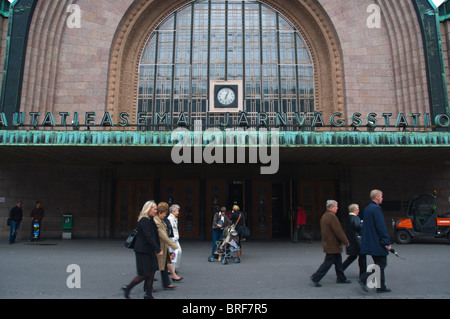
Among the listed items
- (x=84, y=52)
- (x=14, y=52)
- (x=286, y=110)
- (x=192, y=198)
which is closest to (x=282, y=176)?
(x=286, y=110)

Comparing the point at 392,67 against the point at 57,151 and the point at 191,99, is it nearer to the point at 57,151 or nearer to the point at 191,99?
the point at 191,99

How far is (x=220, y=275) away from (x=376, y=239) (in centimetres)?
382

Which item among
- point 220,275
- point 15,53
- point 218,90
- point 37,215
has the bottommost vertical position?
point 220,275

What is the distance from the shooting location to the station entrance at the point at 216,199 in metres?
17.1

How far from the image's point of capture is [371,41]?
55.4 feet

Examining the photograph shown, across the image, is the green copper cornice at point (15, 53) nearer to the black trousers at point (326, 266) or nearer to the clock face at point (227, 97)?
the clock face at point (227, 97)

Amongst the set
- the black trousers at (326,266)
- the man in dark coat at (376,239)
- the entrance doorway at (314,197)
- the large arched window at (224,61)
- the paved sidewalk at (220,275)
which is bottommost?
the paved sidewalk at (220,275)

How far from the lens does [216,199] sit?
17.2m

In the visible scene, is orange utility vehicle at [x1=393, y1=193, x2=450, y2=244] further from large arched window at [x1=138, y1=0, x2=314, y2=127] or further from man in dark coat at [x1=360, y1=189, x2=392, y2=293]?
man in dark coat at [x1=360, y1=189, x2=392, y2=293]

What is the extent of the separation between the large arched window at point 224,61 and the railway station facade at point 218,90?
58 mm

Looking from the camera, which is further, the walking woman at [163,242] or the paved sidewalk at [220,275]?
the walking woman at [163,242]

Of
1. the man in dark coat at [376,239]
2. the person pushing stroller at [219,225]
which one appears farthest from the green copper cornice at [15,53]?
the man in dark coat at [376,239]

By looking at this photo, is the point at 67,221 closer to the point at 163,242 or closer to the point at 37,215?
the point at 37,215

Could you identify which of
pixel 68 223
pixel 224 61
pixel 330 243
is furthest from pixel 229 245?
pixel 224 61
